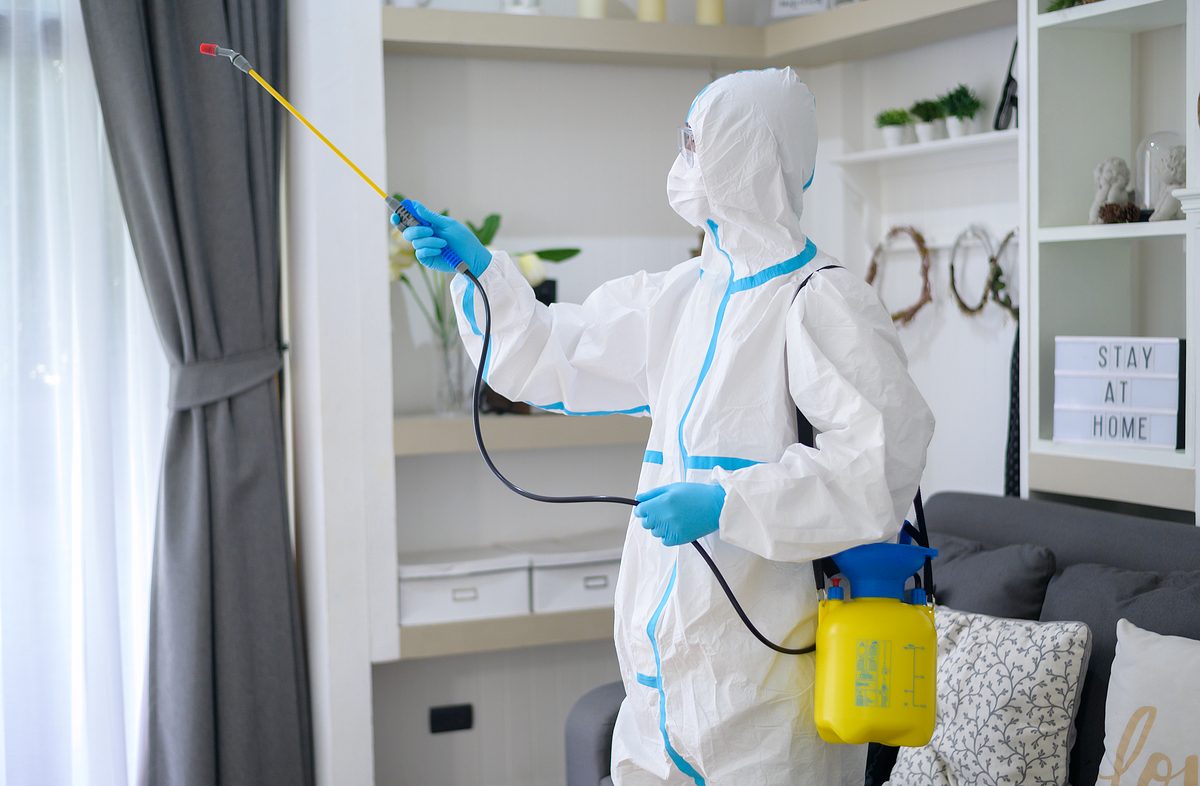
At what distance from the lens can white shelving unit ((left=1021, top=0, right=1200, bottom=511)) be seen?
2.29 meters

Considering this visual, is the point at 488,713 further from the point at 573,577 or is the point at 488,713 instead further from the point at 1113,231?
the point at 1113,231

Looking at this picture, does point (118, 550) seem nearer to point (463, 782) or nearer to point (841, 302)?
point (463, 782)

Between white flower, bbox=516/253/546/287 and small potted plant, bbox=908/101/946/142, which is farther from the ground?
small potted plant, bbox=908/101/946/142

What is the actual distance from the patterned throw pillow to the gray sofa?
0.08 meters

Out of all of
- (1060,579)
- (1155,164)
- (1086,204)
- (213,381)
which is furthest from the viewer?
(213,381)

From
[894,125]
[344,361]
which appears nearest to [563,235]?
[344,361]

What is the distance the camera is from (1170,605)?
1.84 metres

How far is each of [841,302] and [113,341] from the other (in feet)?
6.03

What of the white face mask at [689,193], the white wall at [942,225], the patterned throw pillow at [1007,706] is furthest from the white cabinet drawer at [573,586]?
the white face mask at [689,193]

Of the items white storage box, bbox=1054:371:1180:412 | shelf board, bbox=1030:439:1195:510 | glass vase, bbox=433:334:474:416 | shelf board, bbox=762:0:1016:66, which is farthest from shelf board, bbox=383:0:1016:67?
shelf board, bbox=1030:439:1195:510

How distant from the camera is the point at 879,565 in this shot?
1.52m

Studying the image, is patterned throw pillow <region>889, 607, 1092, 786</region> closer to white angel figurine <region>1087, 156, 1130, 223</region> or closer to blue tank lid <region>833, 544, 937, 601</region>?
blue tank lid <region>833, 544, 937, 601</region>

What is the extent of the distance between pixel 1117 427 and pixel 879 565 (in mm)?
951

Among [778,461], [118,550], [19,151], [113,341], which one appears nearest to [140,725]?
[118,550]
